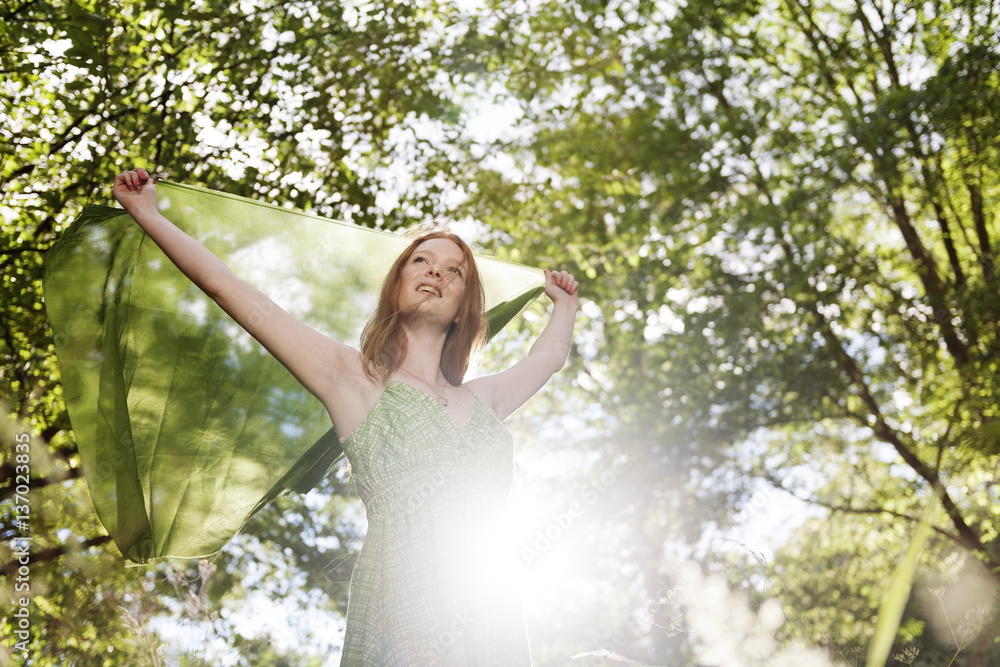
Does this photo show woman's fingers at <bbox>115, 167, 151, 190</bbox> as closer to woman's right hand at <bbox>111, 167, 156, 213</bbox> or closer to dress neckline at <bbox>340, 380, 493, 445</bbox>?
woman's right hand at <bbox>111, 167, 156, 213</bbox>

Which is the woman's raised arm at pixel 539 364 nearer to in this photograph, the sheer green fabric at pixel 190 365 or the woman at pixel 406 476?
the woman at pixel 406 476

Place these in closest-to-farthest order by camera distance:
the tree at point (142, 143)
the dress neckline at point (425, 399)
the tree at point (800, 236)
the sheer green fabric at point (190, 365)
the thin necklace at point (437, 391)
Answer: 1. the dress neckline at point (425, 399)
2. the thin necklace at point (437, 391)
3. the sheer green fabric at point (190, 365)
4. the tree at point (142, 143)
5. the tree at point (800, 236)

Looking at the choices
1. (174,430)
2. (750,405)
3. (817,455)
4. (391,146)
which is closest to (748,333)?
(750,405)

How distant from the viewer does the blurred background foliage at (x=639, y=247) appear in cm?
412

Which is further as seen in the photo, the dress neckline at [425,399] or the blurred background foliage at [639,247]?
the blurred background foliage at [639,247]

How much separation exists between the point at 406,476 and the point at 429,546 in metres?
0.18

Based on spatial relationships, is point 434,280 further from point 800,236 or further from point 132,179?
point 800,236

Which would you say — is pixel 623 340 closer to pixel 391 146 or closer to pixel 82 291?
pixel 391 146

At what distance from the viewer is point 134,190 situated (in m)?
1.88

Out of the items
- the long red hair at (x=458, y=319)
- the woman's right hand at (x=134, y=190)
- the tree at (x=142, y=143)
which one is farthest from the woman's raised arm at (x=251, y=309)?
the tree at (x=142, y=143)

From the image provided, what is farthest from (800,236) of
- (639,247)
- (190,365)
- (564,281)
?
(190,365)

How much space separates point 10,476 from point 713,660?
3.69 meters

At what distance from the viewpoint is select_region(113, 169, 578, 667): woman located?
163 cm

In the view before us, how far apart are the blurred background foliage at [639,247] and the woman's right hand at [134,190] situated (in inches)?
54.8
